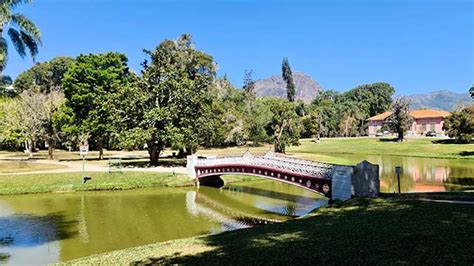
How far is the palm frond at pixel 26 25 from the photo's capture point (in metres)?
20.2

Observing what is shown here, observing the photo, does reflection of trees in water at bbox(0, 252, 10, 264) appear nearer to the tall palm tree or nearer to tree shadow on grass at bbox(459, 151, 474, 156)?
the tall palm tree

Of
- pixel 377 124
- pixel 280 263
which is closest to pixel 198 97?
pixel 280 263

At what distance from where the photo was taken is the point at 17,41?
20688 millimetres

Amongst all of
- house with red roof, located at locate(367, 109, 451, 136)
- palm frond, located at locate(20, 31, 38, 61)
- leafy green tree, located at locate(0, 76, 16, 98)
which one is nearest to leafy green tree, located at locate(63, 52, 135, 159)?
leafy green tree, located at locate(0, 76, 16, 98)

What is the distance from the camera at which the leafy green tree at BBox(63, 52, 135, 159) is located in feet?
157

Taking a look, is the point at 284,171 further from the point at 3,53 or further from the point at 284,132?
the point at 284,132

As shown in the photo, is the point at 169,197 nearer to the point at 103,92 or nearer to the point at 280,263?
the point at 280,263

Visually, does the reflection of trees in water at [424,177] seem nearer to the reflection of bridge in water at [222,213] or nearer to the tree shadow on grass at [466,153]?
the reflection of bridge in water at [222,213]

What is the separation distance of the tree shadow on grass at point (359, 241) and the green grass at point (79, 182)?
65.1ft

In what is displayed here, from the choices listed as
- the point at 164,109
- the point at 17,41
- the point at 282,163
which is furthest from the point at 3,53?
the point at 164,109

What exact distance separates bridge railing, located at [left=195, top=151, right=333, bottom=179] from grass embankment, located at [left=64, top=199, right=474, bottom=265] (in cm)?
701

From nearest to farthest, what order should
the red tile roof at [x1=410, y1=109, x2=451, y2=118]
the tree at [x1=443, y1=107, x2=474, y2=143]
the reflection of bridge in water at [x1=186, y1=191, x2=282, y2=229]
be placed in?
the reflection of bridge in water at [x1=186, y1=191, x2=282, y2=229] → the tree at [x1=443, y1=107, x2=474, y2=143] → the red tile roof at [x1=410, y1=109, x2=451, y2=118]

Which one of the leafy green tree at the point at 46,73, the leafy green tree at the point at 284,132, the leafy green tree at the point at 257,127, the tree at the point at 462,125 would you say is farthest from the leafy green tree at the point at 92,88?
the leafy green tree at the point at 46,73

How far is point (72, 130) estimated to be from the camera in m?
48.2
